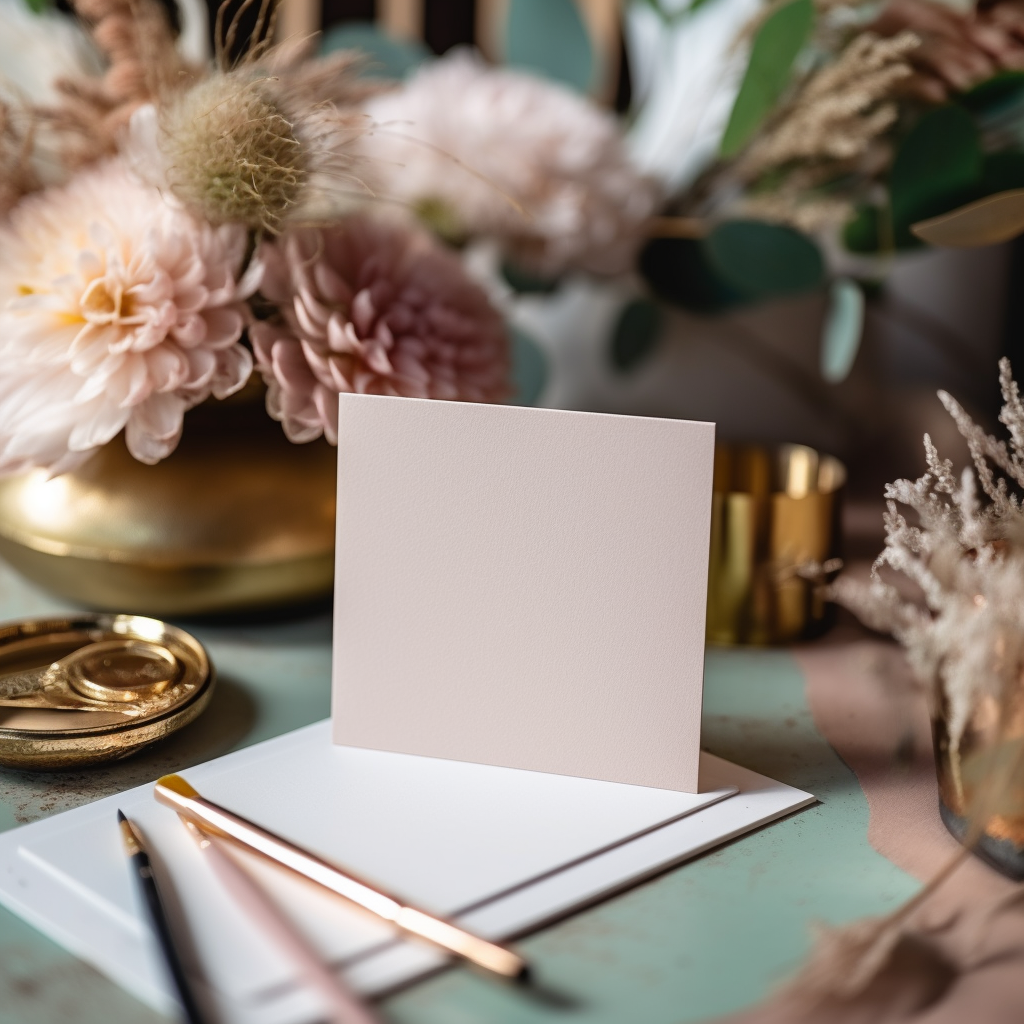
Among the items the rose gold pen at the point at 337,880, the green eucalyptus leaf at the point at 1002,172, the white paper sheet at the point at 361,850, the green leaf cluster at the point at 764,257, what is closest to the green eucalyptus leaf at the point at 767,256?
the green leaf cluster at the point at 764,257

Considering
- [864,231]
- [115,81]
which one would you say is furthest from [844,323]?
[115,81]

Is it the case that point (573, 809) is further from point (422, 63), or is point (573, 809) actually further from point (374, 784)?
point (422, 63)

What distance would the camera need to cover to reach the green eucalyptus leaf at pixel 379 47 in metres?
0.81

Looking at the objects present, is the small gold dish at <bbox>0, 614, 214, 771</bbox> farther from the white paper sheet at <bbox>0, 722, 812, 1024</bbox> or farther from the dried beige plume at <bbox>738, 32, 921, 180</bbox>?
the dried beige plume at <bbox>738, 32, 921, 180</bbox>

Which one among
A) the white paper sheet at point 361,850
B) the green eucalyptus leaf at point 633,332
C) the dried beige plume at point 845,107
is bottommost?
the white paper sheet at point 361,850

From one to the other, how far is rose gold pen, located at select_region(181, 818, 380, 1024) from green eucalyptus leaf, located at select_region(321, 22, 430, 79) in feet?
2.06

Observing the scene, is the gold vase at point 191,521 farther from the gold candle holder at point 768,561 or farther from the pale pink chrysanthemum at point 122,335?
the gold candle holder at point 768,561

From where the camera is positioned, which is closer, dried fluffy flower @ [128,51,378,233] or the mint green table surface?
the mint green table surface

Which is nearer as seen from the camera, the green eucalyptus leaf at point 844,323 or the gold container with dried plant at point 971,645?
the gold container with dried plant at point 971,645

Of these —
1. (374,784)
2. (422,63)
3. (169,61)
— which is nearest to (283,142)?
(169,61)

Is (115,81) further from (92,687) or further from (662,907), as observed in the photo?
(662,907)

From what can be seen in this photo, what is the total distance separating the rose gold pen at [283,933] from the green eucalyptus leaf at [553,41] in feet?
2.14

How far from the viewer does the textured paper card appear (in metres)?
0.39

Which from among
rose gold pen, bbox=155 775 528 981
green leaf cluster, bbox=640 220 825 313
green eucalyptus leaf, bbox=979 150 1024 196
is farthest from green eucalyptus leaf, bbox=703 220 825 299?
rose gold pen, bbox=155 775 528 981
